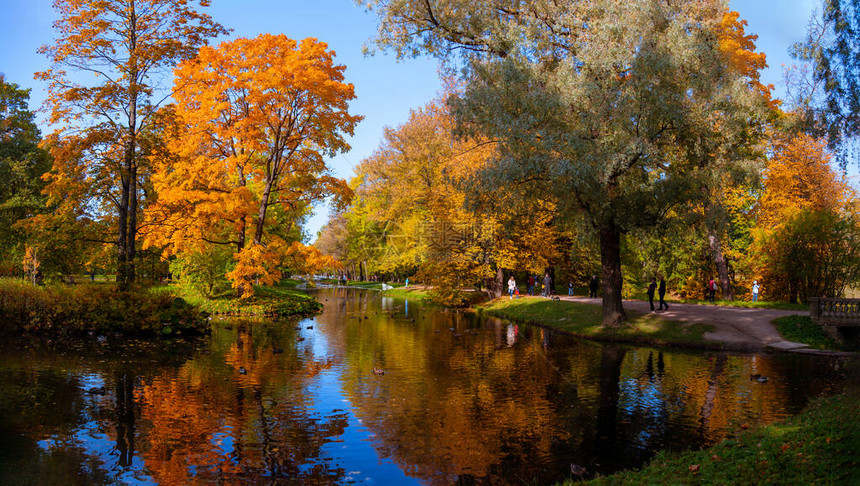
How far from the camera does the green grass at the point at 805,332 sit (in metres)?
22.5

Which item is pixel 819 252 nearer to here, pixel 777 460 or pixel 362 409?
pixel 777 460

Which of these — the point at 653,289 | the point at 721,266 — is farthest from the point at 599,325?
the point at 721,266

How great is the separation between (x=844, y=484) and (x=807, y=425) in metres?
3.35

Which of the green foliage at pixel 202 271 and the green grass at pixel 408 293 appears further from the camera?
the green grass at pixel 408 293

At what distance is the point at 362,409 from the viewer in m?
12.5

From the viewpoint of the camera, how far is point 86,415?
11055mm

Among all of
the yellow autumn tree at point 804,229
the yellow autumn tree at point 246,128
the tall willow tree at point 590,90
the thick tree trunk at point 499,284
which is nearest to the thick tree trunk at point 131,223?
the yellow autumn tree at point 246,128

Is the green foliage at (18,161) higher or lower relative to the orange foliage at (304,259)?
higher

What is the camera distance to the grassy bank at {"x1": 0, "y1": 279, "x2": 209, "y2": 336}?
20.2 meters

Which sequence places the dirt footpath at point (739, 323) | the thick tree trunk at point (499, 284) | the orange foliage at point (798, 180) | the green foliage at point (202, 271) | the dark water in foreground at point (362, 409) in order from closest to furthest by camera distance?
the dark water in foreground at point (362, 409) < the dirt footpath at point (739, 323) < the green foliage at point (202, 271) < the orange foliage at point (798, 180) < the thick tree trunk at point (499, 284)

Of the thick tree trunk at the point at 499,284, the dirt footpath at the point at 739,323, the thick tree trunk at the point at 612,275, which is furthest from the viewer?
the thick tree trunk at the point at 499,284

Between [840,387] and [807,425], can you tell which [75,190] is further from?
[840,387]

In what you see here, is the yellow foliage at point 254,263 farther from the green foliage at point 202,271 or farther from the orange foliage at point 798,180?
the orange foliage at point 798,180

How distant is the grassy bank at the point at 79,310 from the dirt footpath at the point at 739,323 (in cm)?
2377
